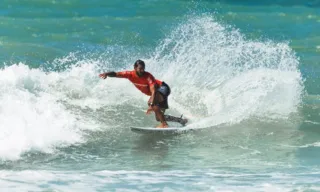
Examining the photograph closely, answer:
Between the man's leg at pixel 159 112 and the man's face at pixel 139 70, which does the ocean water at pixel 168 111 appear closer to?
the man's leg at pixel 159 112

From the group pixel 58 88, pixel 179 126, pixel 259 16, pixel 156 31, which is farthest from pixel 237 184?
pixel 259 16

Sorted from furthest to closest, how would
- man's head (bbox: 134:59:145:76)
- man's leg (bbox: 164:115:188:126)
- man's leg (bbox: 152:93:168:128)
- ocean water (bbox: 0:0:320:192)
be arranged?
man's leg (bbox: 164:115:188:126)
man's leg (bbox: 152:93:168:128)
man's head (bbox: 134:59:145:76)
ocean water (bbox: 0:0:320:192)

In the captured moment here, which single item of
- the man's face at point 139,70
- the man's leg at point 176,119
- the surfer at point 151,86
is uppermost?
the man's face at point 139,70

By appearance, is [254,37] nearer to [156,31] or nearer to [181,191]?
[156,31]

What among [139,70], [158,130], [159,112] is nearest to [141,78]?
[139,70]

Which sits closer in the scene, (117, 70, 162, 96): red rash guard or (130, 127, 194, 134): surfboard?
(117, 70, 162, 96): red rash guard

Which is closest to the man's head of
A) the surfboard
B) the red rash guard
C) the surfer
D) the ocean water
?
the surfer

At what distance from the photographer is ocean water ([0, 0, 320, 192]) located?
10188 millimetres

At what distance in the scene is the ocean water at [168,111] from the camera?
1019 cm

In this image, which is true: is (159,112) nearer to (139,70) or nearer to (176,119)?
(176,119)

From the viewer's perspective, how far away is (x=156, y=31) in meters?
27.0

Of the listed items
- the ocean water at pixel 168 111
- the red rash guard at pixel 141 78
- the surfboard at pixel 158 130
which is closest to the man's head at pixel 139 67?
the red rash guard at pixel 141 78

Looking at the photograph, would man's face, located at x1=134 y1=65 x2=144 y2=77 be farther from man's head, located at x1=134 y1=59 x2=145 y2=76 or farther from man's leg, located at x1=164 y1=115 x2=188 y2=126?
man's leg, located at x1=164 y1=115 x2=188 y2=126

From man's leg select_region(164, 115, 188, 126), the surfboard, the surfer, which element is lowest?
the surfboard
